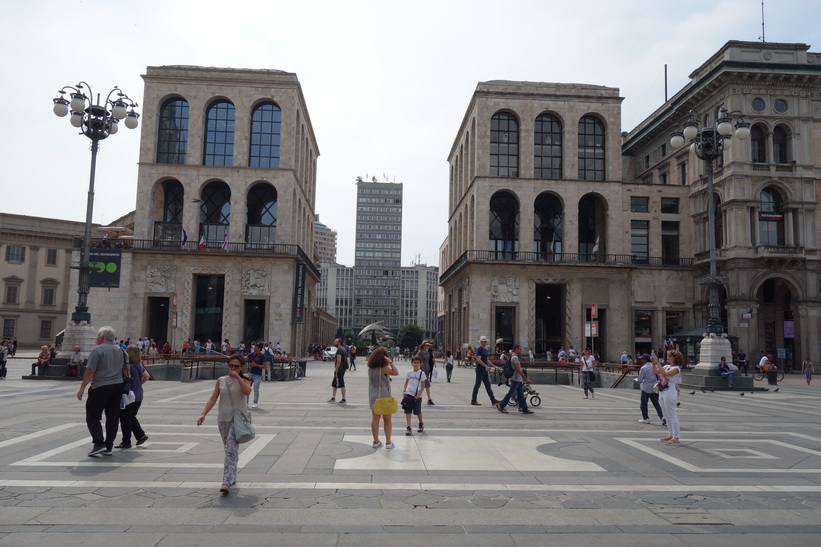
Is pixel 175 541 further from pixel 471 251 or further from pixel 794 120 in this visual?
pixel 794 120

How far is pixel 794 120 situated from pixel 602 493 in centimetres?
4603

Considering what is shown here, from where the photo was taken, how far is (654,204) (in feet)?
155

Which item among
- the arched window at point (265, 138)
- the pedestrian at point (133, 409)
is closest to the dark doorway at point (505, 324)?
the arched window at point (265, 138)

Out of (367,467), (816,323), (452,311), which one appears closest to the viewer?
(367,467)

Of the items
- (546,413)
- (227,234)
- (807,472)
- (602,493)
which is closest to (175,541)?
(602,493)

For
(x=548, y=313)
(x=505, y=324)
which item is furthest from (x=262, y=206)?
(x=548, y=313)

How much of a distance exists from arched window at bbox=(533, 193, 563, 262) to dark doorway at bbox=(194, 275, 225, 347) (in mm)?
26015

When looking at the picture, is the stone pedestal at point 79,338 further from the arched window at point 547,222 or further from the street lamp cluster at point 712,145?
the arched window at point 547,222

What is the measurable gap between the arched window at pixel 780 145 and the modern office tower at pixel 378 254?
118709mm

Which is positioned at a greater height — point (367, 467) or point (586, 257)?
point (586, 257)

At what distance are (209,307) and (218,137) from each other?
1351cm

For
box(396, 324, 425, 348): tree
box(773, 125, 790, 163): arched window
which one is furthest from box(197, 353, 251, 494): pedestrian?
box(396, 324, 425, 348): tree

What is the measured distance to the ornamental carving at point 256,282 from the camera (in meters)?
42.7

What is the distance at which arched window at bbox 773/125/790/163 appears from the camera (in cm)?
4255
